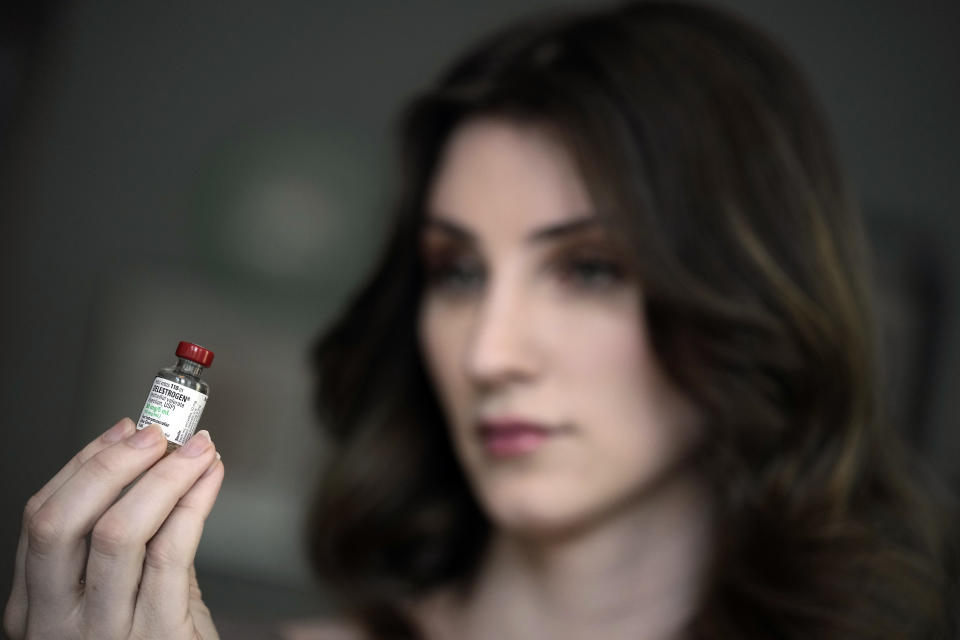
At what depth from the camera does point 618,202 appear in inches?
29.8

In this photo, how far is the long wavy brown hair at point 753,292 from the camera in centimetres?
76

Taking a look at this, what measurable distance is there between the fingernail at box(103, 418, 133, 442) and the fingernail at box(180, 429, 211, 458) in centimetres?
4

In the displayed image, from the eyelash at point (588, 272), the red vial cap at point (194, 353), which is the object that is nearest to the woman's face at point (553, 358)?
the eyelash at point (588, 272)

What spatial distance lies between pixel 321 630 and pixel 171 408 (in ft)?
2.19

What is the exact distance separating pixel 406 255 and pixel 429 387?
179 mm

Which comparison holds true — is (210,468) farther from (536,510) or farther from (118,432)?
(536,510)

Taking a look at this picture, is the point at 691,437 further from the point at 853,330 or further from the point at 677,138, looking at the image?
the point at 677,138

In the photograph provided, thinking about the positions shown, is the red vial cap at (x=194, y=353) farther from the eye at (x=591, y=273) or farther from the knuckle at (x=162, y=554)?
the eye at (x=591, y=273)

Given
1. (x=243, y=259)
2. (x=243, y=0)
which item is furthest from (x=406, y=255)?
(x=243, y=0)

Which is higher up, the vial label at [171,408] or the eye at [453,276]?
the eye at [453,276]

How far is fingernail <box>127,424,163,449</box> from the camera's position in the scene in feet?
1.49

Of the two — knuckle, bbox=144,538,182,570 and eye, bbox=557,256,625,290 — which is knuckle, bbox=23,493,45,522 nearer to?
knuckle, bbox=144,538,182,570

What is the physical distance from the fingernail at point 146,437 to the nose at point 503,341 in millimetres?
344

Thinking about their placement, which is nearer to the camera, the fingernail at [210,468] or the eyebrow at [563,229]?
the fingernail at [210,468]
